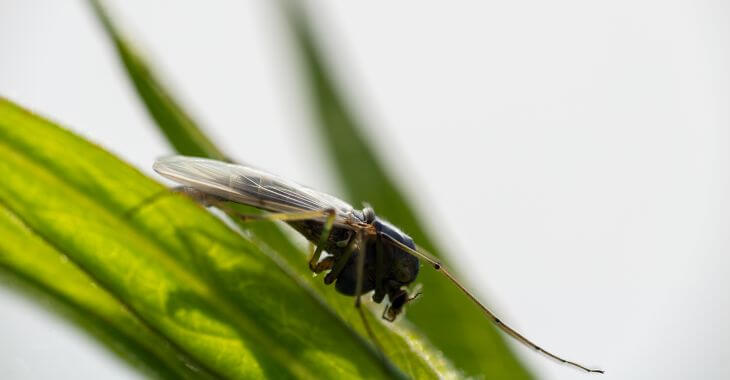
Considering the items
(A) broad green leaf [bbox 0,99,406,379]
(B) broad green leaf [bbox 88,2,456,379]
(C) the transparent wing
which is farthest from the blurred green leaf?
(A) broad green leaf [bbox 0,99,406,379]

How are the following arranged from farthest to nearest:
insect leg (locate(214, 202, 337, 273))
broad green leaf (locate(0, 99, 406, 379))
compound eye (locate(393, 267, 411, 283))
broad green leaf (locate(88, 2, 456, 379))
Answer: compound eye (locate(393, 267, 411, 283))
insect leg (locate(214, 202, 337, 273))
broad green leaf (locate(88, 2, 456, 379))
broad green leaf (locate(0, 99, 406, 379))

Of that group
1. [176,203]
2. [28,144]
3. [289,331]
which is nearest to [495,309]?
[289,331]

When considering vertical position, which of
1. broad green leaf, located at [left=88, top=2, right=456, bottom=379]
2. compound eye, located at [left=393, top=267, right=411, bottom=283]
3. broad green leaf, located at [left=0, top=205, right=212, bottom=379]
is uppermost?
broad green leaf, located at [left=88, top=2, right=456, bottom=379]

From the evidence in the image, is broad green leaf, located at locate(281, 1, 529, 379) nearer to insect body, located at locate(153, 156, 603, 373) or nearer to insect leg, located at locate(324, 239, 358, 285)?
insect body, located at locate(153, 156, 603, 373)

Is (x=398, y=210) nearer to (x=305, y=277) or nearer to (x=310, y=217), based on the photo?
(x=310, y=217)

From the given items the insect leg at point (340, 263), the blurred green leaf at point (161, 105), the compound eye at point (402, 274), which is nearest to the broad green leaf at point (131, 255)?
the blurred green leaf at point (161, 105)

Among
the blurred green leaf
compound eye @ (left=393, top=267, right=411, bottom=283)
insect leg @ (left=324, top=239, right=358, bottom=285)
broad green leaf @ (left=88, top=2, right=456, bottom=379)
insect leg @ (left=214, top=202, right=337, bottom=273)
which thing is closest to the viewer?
broad green leaf @ (left=88, top=2, right=456, bottom=379)

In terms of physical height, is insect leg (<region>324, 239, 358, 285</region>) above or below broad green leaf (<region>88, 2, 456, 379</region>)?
below
